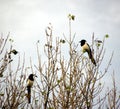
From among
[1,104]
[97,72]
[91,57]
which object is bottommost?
[1,104]

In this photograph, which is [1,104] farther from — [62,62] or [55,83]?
[62,62]

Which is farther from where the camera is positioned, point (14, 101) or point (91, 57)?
point (91, 57)

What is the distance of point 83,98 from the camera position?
6.30 meters

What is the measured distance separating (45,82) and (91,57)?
1.52m

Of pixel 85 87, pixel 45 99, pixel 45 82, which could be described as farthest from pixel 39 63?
pixel 85 87

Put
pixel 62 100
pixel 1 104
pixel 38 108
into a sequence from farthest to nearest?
pixel 38 108 → pixel 1 104 → pixel 62 100

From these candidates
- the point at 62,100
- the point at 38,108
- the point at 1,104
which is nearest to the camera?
the point at 62,100

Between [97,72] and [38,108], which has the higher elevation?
[97,72]

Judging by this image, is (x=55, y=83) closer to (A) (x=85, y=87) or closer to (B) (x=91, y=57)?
(A) (x=85, y=87)

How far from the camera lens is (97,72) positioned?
650cm

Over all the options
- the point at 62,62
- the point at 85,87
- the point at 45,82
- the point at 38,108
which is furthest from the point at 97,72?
the point at 38,108

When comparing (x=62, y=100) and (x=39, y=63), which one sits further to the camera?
(x=39, y=63)

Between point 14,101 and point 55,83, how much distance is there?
1.19 metres

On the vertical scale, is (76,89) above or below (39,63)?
below
